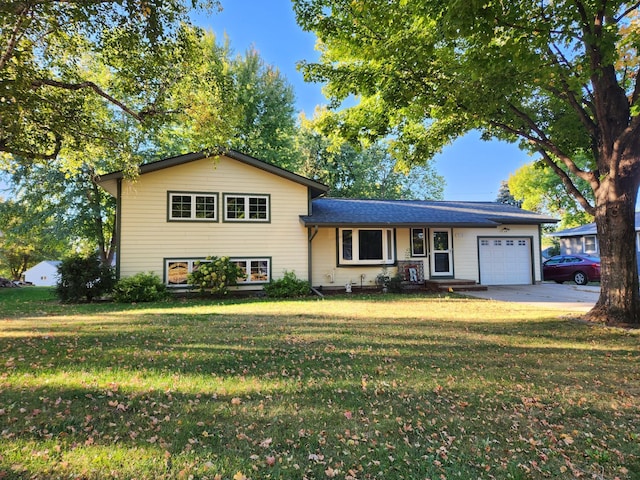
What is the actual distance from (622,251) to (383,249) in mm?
8007

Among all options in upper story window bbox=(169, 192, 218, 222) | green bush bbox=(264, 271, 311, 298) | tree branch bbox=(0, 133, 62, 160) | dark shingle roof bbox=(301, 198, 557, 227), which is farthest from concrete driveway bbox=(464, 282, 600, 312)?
tree branch bbox=(0, 133, 62, 160)

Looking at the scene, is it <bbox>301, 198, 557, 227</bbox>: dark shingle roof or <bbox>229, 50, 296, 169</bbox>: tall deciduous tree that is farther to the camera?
<bbox>229, 50, 296, 169</bbox>: tall deciduous tree

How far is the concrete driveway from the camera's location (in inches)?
382

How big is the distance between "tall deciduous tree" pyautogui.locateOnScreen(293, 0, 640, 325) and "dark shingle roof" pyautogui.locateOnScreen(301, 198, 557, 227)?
4.96m

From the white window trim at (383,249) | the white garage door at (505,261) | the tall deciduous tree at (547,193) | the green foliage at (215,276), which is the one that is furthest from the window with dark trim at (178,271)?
the tall deciduous tree at (547,193)

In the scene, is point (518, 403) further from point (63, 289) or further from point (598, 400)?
point (63, 289)

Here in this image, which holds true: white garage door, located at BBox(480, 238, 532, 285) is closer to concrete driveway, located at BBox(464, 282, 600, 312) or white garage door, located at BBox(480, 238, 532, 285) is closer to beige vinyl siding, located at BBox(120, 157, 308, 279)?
concrete driveway, located at BBox(464, 282, 600, 312)

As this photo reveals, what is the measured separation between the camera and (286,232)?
13141mm

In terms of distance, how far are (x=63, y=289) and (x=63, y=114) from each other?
5.58 meters

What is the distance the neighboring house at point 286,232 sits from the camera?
39.3ft

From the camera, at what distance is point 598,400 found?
11.9 ft

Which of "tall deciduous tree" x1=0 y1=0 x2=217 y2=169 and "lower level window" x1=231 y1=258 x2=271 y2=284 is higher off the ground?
"tall deciduous tree" x1=0 y1=0 x2=217 y2=169

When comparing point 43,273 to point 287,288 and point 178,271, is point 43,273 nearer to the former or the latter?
point 178,271

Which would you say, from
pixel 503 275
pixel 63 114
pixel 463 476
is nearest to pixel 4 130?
pixel 63 114
